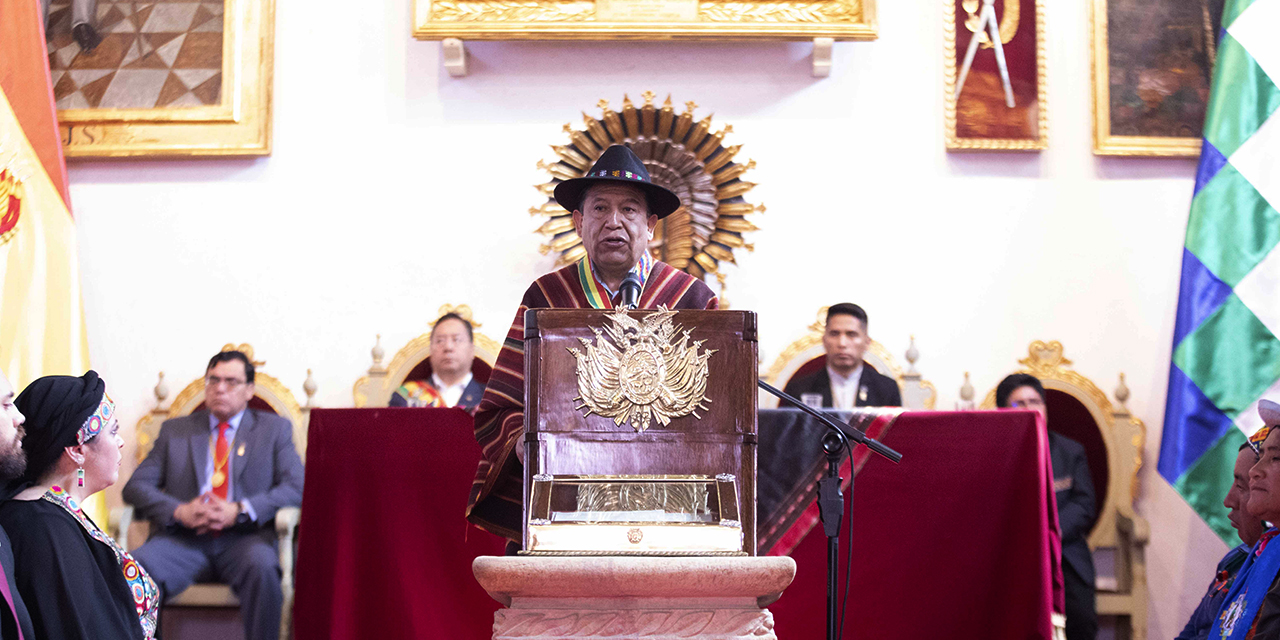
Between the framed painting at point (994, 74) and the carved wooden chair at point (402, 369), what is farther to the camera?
the framed painting at point (994, 74)

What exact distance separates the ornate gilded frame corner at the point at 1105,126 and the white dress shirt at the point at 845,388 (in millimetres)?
2032

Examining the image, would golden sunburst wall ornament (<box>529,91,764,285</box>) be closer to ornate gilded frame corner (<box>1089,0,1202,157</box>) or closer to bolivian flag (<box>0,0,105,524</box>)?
ornate gilded frame corner (<box>1089,0,1202,157</box>)

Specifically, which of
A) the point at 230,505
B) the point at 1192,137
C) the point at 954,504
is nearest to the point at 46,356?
the point at 230,505

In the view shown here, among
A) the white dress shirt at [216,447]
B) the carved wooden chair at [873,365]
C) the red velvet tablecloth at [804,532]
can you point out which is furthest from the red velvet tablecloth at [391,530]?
the carved wooden chair at [873,365]

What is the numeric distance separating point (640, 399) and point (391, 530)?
203 cm

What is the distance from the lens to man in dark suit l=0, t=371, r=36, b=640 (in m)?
2.25

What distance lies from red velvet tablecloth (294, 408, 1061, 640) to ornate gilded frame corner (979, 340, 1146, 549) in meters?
1.97

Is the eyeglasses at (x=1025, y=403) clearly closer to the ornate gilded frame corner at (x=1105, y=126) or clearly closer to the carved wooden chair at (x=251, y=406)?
the ornate gilded frame corner at (x=1105, y=126)

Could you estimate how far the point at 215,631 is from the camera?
208 inches

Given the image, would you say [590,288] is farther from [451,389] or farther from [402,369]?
[402,369]

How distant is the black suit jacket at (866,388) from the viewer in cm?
518

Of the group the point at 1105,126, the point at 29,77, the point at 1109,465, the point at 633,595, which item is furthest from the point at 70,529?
the point at 1105,126

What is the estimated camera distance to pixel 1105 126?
19.8ft

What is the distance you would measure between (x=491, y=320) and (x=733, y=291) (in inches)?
52.7
